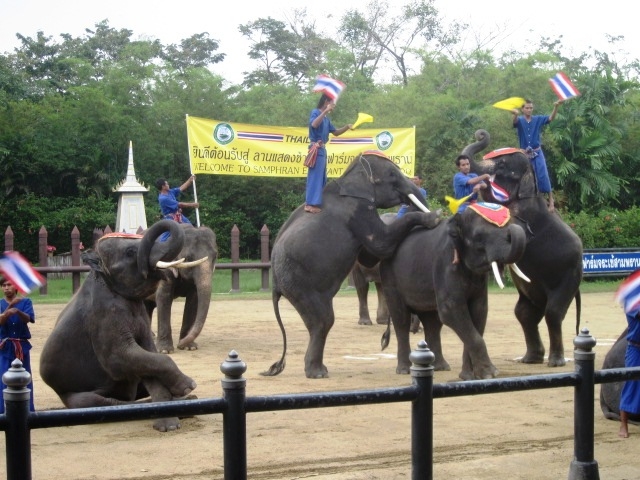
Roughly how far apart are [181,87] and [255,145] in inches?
527

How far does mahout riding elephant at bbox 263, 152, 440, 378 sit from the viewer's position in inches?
442

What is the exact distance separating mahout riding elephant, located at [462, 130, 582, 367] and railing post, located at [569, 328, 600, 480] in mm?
5487

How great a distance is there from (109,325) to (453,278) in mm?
3804

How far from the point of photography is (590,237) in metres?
26.0

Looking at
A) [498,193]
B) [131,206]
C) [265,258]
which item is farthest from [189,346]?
[131,206]

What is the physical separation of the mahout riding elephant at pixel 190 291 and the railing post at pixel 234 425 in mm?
8719

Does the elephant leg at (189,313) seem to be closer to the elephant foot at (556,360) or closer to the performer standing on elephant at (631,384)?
the elephant foot at (556,360)

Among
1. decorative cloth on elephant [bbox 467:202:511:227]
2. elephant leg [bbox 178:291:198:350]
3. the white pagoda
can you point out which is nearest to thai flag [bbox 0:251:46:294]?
decorative cloth on elephant [bbox 467:202:511:227]

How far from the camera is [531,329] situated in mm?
12172

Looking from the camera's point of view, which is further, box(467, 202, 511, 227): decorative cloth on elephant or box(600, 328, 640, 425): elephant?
box(467, 202, 511, 227): decorative cloth on elephant

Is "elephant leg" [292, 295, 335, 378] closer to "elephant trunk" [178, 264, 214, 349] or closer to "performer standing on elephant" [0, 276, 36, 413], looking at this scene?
"elephant trunk" [178, 264, 214, 349]

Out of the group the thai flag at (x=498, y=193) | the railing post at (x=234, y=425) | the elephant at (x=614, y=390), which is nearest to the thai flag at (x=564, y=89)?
the thai flag at (x=498, y=193)

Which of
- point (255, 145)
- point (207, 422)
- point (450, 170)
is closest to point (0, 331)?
point (207, 422)

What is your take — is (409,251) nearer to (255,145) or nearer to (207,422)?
(207,422)
